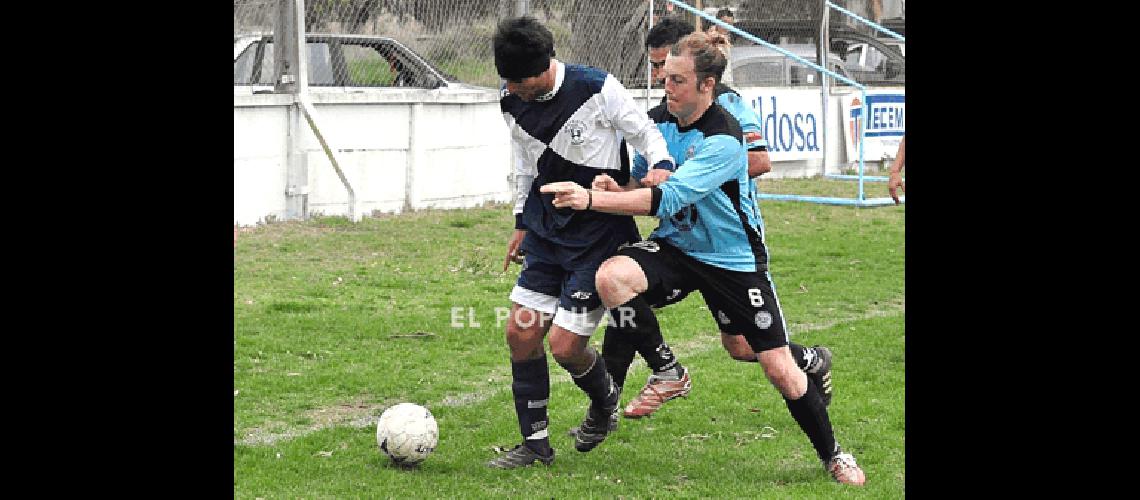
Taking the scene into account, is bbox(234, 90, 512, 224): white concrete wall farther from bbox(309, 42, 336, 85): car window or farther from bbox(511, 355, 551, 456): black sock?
bbox(511, 355, 551, 456): black sock

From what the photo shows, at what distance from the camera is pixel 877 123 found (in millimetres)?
18234

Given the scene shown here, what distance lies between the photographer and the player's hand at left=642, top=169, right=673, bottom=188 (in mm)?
5289

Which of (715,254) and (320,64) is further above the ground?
(320,64)

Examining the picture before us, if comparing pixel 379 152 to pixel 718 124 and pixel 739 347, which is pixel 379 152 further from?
pixel 718 124

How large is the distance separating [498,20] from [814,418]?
8.47 m

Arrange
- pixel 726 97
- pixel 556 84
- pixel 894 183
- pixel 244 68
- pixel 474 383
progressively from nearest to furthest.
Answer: pixel 556 84 → pixel 894 183 → pixel 726 97 → pixel 474 383 → pixel 244 68

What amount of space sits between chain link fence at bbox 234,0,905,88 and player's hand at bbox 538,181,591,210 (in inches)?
345

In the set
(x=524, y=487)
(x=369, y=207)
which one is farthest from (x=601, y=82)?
(x=369, y=207)

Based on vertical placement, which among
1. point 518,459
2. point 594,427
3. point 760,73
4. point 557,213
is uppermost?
point 760,73

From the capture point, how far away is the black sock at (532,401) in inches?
225

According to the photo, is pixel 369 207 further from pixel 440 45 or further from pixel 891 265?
pixel 891 265

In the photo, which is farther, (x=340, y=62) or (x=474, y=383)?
(x=340, y=62)

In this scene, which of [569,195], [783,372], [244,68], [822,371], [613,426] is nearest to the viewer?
[569,195]

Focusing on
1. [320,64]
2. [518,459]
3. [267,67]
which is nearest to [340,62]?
[320,64]
